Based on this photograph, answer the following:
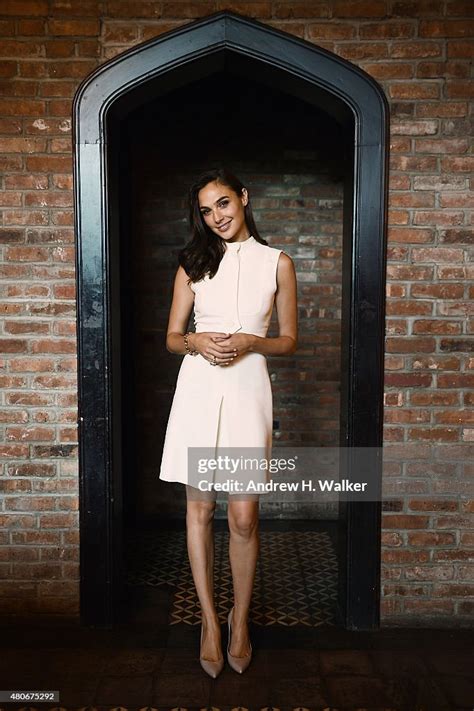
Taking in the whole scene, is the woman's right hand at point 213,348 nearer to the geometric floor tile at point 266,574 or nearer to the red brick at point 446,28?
the geometric floor tile at point 266,574

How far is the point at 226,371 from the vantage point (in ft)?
8.23

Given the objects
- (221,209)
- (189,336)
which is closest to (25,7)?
(221,209)

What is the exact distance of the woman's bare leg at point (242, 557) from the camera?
2518 millimetres

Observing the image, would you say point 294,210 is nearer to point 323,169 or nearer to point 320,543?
point 323,169

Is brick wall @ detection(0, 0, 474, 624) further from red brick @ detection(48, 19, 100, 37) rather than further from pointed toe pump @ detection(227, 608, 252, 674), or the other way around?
pointed toe pump @ detection(227, 608, 252, 674)

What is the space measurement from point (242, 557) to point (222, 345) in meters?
0.85

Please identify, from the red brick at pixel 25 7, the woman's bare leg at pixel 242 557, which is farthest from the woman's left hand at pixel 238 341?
the red brick at pixel 25 7

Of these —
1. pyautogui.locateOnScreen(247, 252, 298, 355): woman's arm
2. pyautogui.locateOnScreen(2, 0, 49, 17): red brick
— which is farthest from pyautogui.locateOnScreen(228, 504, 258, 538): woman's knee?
pyautogui.locateOnScreen(2, 0, 49, 17): red brick

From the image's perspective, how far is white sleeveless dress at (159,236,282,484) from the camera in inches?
98.3

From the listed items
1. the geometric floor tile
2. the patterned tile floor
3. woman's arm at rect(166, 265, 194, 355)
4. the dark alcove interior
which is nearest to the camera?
the patterned tile floor

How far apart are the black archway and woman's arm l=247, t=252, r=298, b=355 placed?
13.8 inches

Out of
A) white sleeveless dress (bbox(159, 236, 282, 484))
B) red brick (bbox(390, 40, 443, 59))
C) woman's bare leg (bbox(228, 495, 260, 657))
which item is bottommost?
woman's bare leg (bbox(228, 495, 260, 657))

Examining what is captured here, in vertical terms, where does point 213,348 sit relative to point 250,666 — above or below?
above

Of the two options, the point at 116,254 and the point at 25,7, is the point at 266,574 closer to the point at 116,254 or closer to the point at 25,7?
the point at 116,254
